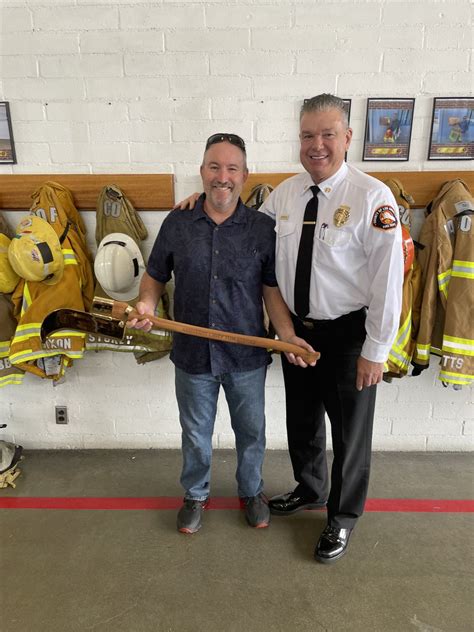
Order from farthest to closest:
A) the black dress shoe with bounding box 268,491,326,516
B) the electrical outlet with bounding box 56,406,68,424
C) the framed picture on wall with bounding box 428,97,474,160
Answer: the electrical outlet with bounding box 56,406,68,424
the framed picture on wall with bounding box 428,97,474,160
the black dress shoe with bounding box 268,491,326,516

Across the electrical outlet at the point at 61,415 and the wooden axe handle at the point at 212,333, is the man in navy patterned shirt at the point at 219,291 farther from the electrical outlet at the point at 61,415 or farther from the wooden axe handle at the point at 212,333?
the electrical outlet at the point at 61,415

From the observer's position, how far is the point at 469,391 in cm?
267

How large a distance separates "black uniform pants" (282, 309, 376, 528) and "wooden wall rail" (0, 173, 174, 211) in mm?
1091

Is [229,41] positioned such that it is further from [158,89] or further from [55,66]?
[55,66]

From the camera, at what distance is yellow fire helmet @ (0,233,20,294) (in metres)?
2.32

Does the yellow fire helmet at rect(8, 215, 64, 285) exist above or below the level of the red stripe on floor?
above

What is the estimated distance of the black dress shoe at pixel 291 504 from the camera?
2.18 meters

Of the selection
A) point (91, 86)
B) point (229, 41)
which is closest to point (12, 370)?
point (91, 86)

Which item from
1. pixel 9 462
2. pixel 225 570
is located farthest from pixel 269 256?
pixel 9 462

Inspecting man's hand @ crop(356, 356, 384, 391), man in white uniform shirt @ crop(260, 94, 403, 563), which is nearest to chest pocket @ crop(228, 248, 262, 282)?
man in white uniform shirt @ crop(260, 94, 403, 563)

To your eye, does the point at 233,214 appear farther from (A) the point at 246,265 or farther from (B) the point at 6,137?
(B) the point at 6,137

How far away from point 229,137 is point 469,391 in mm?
2096

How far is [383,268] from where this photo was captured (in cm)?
160

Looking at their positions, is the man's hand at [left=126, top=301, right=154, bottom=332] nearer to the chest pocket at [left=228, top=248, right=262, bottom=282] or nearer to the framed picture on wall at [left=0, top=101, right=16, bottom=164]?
the chest pocket at [left=228, top=248, right=262, bottom=282]
